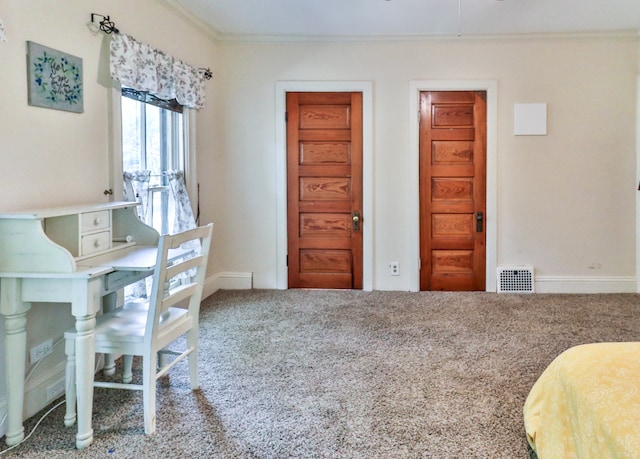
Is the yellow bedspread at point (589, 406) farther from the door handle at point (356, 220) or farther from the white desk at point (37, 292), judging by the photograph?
the door handle at point (356, 220)

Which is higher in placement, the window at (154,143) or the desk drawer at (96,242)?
the window at (154,143)

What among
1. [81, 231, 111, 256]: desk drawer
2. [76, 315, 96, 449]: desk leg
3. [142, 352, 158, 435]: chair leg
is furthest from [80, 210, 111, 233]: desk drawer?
[142, 352, 158, 435]: chair leg

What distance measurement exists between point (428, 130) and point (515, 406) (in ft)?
9.52

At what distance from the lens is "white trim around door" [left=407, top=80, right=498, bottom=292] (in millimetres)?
4371

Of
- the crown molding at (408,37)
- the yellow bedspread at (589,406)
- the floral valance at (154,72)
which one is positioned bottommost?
the yellow bedspread at (589,406)

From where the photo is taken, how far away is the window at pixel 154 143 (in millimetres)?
3074

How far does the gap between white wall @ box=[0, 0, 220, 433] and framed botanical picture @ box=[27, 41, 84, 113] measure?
0.03 meters

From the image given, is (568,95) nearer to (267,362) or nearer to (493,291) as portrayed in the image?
(493,291)

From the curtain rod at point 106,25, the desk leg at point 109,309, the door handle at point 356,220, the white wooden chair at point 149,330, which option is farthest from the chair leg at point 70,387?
the door handle at point 356,220

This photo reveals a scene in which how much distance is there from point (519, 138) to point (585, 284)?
Answer: 1.60m

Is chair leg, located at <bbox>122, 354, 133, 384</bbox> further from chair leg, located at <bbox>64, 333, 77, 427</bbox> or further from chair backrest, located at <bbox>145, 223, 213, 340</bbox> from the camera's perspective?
chair backrest, located at <bbox>145, 223, 213, 340</bbox>

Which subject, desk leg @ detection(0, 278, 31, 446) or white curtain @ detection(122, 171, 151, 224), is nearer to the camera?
desk leg @ detection(0, 278, 31, 446)

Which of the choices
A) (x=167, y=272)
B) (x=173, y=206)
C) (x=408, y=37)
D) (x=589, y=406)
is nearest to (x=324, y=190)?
(x=173, y=206)

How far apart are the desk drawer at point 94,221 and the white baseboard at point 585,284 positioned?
395cm
